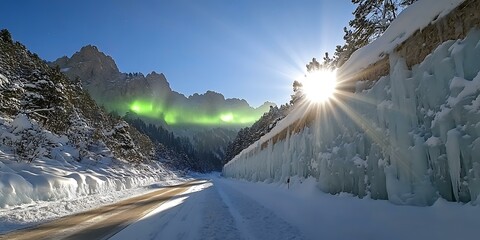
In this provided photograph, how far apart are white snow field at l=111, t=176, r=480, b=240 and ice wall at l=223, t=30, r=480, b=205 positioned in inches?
10.6

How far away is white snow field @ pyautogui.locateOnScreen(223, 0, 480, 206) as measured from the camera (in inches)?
155

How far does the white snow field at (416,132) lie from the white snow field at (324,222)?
0.26 m

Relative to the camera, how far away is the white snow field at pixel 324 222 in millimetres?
3969

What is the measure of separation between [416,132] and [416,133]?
2 centimetres

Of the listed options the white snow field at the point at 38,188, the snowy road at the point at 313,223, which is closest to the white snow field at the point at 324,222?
the snowy road at the point at 313,223

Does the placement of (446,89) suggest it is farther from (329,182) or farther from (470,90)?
(329,182)

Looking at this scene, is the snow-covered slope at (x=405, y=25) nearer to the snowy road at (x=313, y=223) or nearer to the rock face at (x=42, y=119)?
the snowy road at (x=313, y=223)

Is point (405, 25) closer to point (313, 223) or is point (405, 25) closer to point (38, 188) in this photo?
point (313, 223)

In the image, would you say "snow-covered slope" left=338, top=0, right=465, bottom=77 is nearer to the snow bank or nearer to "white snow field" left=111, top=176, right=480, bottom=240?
"white snow field" left=111, top=176, right=480, bottom=240

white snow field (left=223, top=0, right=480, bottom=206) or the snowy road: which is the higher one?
white snow field (left=223, top=0, right=480, bottom=206)

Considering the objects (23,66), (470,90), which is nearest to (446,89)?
(470,90)

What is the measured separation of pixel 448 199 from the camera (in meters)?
4.25

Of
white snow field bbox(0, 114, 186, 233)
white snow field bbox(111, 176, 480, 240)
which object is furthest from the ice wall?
white snow field bbox(0, 114, 186, 233)

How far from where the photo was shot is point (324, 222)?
645 centimetres
